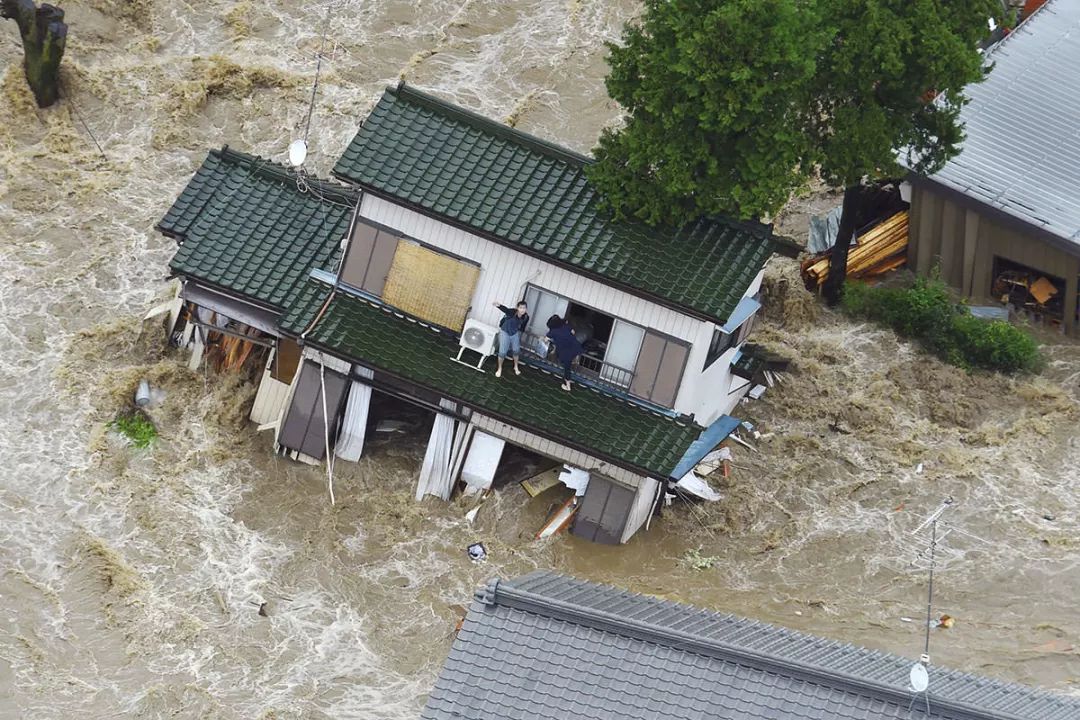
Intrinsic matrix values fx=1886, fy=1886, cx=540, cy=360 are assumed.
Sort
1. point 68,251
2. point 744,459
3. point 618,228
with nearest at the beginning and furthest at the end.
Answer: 1. point 618,228
2. point 744,459
3. point 68,251

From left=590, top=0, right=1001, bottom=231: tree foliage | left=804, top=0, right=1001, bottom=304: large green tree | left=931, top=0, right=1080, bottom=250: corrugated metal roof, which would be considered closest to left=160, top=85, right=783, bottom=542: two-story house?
left=590, top=0, right=1001, bottom=231: tree foliage

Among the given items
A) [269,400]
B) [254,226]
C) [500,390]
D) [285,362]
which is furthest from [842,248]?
[269,400]

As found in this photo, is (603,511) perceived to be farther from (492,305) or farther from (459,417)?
(492,305)

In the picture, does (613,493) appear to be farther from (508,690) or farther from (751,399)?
(508,690)

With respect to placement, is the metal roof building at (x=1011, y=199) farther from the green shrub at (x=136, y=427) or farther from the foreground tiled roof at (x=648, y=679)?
the green shrub at (x=136, y=427)

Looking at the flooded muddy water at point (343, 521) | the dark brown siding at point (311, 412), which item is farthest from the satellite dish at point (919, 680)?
the dark brown siding at point (311, 412)

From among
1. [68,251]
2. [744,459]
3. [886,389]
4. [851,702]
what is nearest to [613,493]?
[744,459]

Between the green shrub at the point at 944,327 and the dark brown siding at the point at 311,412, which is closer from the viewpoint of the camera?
the dark brown siding at the point at 311,412
